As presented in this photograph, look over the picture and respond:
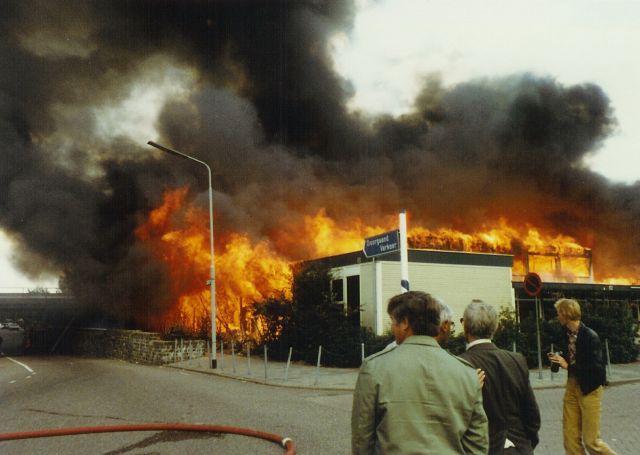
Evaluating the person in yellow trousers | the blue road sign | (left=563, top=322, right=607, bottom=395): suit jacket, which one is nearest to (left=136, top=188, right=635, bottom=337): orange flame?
the blue road sign

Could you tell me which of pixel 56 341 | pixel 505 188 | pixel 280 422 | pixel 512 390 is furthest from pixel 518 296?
pixel 56 341

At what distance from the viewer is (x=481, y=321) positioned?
370cm

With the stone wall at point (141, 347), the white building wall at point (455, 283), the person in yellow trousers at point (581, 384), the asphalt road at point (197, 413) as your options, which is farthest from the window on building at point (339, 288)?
the person in yellow trousers at point (581, 384)

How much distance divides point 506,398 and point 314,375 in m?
13.8

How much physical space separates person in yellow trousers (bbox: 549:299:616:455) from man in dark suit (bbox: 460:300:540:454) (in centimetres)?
199

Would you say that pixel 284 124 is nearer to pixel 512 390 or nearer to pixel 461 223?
pixel 461 223

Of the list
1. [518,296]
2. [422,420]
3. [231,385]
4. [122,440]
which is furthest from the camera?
[518,296]

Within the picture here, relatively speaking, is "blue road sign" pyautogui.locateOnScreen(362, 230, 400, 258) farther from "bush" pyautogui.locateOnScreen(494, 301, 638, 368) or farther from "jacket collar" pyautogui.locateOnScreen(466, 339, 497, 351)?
"bush" pyautogui.locateOnScreen(494, 301, 638, 368)

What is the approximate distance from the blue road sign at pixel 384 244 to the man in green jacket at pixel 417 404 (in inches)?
240

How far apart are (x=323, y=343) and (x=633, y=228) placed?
3353 cm

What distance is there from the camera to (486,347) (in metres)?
3.67

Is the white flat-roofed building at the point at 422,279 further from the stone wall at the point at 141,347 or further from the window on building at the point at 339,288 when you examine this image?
the stone wall at the point at 141,347

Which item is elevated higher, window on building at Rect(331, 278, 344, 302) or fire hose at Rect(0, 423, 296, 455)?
window on building at Rect(331, 278, 344, 302)

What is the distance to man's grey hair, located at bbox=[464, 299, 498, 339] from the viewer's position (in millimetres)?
3688
